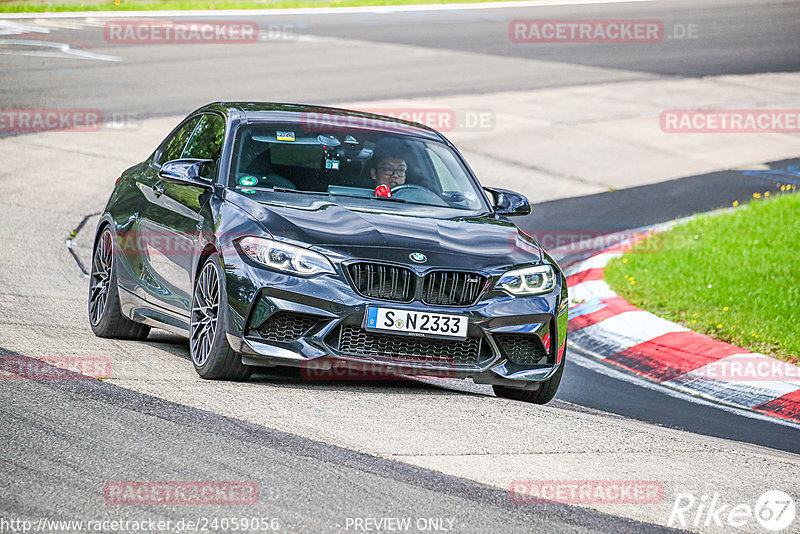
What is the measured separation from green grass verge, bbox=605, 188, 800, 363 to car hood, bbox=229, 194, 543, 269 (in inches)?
118

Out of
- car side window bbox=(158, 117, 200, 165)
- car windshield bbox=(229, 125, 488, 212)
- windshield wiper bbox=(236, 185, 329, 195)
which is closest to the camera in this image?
windshield wiper bbox=(236, 185, 329, 195)

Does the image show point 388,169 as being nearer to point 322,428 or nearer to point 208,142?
point 208,142

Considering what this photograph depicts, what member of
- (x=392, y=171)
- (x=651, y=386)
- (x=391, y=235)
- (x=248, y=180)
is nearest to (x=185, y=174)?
Result: (x=248, y=180)

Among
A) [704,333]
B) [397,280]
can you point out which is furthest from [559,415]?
[704,333]

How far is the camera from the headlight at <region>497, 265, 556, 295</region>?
6.77 metres

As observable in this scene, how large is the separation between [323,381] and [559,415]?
136cm

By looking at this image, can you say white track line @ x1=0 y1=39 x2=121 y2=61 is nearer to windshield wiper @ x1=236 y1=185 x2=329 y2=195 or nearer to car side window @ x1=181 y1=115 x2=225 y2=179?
car side window @ x1=181 y1=115 x2=225 y2=179

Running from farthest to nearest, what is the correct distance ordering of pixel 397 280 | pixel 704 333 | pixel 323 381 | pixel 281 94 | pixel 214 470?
pixel 281 94, pixel 704 333, pixel 323 381, pixel 397 280, pixel 214 470

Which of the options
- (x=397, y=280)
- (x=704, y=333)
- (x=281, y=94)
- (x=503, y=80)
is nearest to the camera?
(x=397, y=280)

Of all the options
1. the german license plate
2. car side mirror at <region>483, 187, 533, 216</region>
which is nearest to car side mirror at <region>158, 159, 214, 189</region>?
the german license plate

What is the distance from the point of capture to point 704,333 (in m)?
9.59

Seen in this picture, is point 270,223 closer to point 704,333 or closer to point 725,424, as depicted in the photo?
point 725,424

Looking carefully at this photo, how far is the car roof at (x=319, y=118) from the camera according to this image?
791cm

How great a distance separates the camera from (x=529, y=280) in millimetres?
6883
